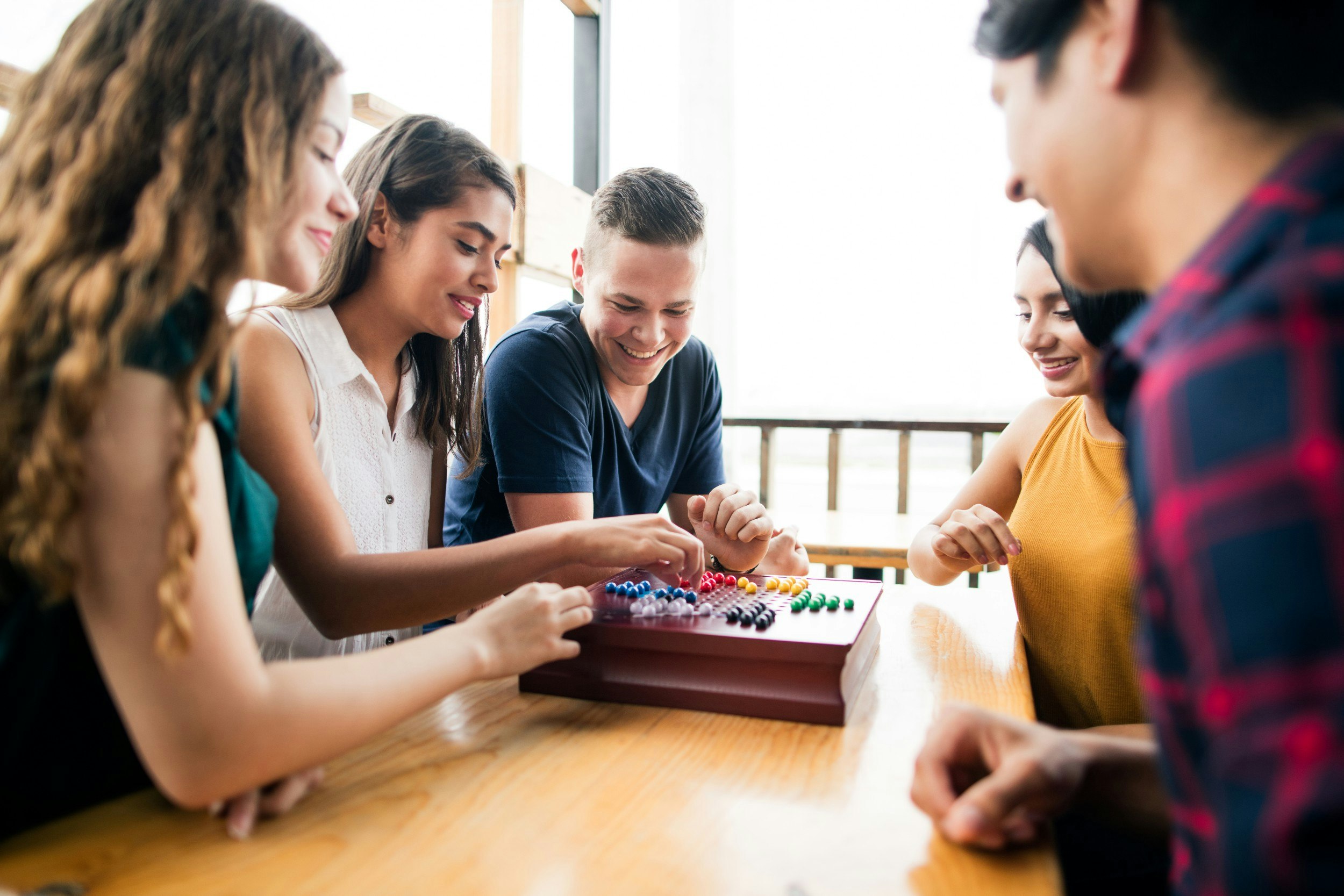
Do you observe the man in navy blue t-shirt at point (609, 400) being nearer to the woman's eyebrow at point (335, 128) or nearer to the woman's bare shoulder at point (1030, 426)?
the woman's bare shoulder at point (1030, 426)

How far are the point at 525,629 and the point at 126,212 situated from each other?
51 centimetres

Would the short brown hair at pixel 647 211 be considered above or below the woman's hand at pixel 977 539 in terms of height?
above

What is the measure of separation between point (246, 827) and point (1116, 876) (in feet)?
3.21

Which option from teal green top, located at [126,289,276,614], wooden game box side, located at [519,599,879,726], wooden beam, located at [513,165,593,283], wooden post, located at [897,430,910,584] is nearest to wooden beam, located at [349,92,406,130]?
wooden beam, located at [513,165,593,283]

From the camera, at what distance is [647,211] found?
165 cm

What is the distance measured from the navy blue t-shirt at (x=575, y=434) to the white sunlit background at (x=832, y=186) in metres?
1.69

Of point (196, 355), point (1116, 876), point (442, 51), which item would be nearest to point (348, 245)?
point (196, 355)

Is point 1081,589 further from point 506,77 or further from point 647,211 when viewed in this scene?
point 506,77

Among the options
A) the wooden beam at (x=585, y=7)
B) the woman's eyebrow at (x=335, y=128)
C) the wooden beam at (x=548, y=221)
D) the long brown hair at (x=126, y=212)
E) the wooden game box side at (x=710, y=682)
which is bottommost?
the wooden game box side at (x=710, y=682)

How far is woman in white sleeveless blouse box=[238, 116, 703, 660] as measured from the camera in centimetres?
110

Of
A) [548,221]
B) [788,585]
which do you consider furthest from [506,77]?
[788,585]

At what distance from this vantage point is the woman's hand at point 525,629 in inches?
32.4

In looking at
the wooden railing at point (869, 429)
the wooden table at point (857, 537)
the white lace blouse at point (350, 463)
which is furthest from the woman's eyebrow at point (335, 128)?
the wooden railing at point (869, 429)

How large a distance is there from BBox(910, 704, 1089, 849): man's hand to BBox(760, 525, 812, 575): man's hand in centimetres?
81
